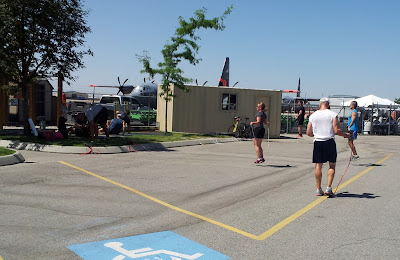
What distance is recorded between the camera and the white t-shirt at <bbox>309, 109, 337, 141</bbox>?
741 cm

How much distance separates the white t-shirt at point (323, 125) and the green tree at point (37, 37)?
10915 mm

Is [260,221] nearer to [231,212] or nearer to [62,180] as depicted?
[231,212]

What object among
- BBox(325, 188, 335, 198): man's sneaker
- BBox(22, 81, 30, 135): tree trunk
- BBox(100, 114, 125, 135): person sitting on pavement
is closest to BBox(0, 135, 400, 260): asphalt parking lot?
BBox(325, 188, 335, 198): man's sneaker

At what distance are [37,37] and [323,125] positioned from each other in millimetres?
11576

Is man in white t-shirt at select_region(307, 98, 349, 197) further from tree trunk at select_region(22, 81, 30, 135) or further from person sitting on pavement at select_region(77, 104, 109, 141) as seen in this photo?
tree trunk at select_region(22, 81, 30, 135)

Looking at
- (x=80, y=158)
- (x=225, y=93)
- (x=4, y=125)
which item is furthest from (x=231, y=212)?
(x=4, y=125)

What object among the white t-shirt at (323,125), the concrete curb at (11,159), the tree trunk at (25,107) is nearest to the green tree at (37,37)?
the tree trunk at (25,107)

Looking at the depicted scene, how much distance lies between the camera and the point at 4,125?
21172mm

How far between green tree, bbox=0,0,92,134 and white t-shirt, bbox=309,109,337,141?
10.9 meters

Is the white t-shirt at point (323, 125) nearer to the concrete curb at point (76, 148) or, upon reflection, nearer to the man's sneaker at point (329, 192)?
the man's sneaker at point (329, 192)

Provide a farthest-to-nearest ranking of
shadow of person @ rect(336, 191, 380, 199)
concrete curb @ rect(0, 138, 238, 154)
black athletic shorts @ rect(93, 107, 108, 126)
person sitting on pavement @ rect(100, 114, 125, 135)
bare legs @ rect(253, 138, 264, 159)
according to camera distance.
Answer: person sitting on pavement @ rect(100, 114, 125, 135)
black athletic shorts @ rect(93, 107, 108, 126)
concrete curb @ rect(0, 138, 238, 154)
bare legs @ rect(253, 138, 264, 159)
shadow of person @ rect(336, 191, 380, 199)

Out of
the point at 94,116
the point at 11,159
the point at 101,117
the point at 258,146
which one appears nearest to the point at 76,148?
the point at 94,116

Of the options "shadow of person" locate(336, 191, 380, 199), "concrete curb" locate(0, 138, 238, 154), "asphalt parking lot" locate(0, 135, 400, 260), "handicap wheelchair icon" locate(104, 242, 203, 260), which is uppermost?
"concrete curb" locate(0, 138, 238, 154)

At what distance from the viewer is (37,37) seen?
1474 centimetres
